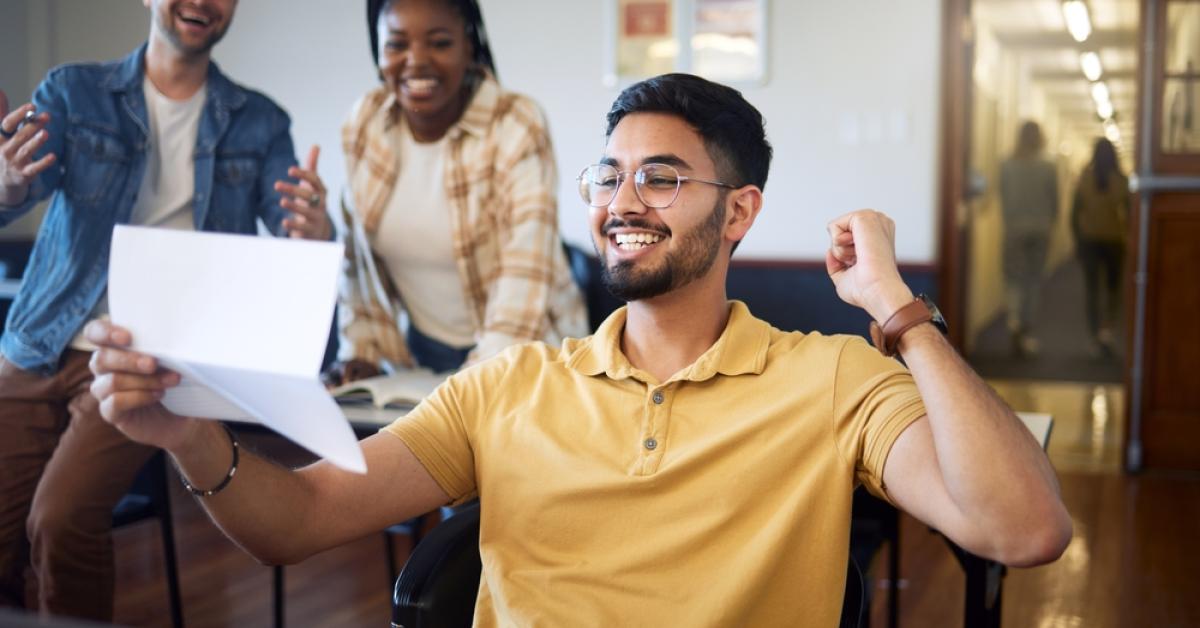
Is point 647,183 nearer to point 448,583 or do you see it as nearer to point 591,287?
point 448,583

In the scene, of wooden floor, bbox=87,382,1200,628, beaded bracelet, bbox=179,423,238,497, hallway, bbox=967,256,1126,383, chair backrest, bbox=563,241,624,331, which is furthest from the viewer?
hallway, bbox=967,256,1126,383

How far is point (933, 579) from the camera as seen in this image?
129 inches

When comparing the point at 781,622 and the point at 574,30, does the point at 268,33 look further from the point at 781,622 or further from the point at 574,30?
the point at 781,622

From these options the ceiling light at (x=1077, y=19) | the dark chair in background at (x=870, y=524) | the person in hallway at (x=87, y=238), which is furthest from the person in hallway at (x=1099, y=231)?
the person in hallway at (x=87, y=238)

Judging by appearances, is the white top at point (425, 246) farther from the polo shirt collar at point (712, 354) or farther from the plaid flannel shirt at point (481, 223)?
the polo shirt collar at point (712, 354)

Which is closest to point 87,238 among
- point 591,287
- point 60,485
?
point 60,485

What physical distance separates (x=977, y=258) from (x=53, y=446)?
7.52 metres

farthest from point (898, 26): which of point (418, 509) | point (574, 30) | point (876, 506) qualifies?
point (418, 509)

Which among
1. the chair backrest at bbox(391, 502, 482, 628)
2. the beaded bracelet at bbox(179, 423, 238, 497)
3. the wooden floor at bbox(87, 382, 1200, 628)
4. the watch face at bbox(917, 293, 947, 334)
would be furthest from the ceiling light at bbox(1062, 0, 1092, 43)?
the beaded bracelet at bbox(179, 423, 238, 497)

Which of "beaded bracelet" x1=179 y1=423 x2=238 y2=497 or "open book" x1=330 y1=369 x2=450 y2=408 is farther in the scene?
"open book" x1=330 y1=369 x2=450 y2=408

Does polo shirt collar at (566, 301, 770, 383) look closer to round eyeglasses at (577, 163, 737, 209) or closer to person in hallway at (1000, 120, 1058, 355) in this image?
round eyeglasses at (577, 163, 737, 209)

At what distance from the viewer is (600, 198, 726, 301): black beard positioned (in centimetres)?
146

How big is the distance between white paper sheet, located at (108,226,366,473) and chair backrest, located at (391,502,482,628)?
0.40 meters

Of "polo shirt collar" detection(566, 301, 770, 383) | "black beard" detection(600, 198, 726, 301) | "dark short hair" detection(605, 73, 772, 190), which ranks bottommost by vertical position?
"polo shirt collar" detection(566, 301, 770, 383)
